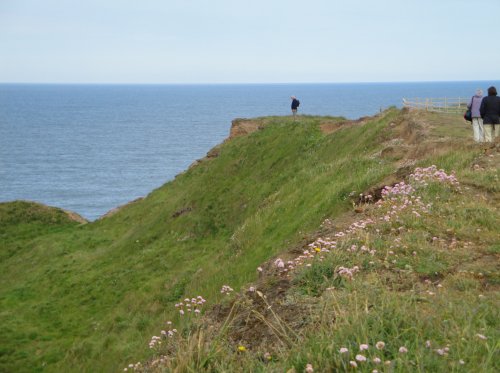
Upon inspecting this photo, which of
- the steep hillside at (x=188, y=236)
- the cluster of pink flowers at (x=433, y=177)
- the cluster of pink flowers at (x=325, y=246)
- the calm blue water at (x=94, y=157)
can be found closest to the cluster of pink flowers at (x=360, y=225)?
the cluster of pink flowers at (x=325, y=246)

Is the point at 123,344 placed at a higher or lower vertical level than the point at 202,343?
lower

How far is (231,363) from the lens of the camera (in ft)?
21.7

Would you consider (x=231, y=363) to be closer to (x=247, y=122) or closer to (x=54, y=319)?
(x=54, y=319)

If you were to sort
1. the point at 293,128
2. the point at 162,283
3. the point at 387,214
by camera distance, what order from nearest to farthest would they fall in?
the point at 387,214 < the point at 162,283 < the point at 293,128

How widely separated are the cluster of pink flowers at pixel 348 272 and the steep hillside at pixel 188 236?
138 inches

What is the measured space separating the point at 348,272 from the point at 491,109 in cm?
1179

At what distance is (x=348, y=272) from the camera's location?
Result: 822cm

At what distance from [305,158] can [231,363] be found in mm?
26550

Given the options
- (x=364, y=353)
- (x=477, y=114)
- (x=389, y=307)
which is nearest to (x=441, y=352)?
(x=364, y=353)

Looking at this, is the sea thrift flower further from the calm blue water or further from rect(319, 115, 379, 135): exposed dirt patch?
the calm blue water

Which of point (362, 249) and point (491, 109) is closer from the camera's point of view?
point (362, 249)

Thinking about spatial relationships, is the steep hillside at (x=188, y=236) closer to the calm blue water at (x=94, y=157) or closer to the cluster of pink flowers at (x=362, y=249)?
the cluster of pink flowers at (x=362, y=249)

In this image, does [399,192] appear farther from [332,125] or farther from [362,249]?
[332,125]

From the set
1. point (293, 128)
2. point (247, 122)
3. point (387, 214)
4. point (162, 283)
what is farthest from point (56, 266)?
point (387, 214)
